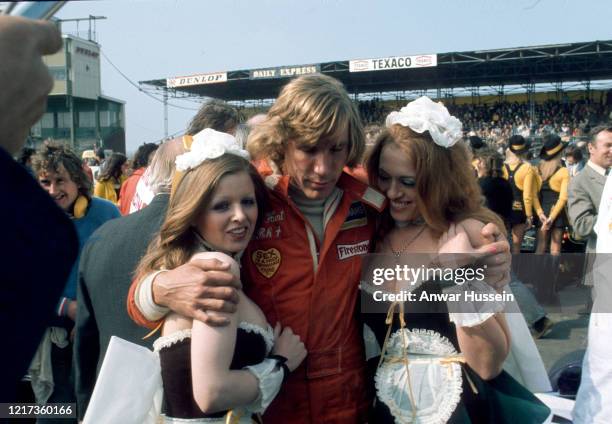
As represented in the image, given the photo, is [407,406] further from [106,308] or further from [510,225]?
[510,225]

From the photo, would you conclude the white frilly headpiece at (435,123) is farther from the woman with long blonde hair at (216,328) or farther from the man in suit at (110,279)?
the man in suit at (110,279)

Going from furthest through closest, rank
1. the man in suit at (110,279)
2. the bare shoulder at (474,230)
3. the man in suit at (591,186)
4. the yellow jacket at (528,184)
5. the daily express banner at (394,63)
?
1. the daily express banner at (394,63)
2. the yellow jacket at (528,184)
3. the man in suit at (591,186)
4. the man in suit at (110,279)
5. the bare shoulder at (474,230)

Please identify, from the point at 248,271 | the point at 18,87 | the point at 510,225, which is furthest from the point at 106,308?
the point at 510,225

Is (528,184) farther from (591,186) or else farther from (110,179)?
(110,179)

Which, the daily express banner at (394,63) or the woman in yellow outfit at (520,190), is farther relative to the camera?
the daily express banner at (394,63)

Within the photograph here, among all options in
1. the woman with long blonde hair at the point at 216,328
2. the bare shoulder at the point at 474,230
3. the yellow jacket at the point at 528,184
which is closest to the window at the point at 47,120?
the woman with long blonde hair at the point at 216,328

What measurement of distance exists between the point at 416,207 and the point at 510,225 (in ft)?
18.1

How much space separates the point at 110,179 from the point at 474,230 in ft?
19.6

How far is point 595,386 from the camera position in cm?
232

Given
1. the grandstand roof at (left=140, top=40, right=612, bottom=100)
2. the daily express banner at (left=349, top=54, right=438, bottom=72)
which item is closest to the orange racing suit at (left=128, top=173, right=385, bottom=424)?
the grandstand roof at (left=140, top=40, right=612, bottom=100)

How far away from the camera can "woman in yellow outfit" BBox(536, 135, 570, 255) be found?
7.16m

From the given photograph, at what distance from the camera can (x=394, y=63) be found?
70.5ft

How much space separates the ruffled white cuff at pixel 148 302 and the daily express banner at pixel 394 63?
19816 mm

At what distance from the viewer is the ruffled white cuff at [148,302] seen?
5.56 feet
